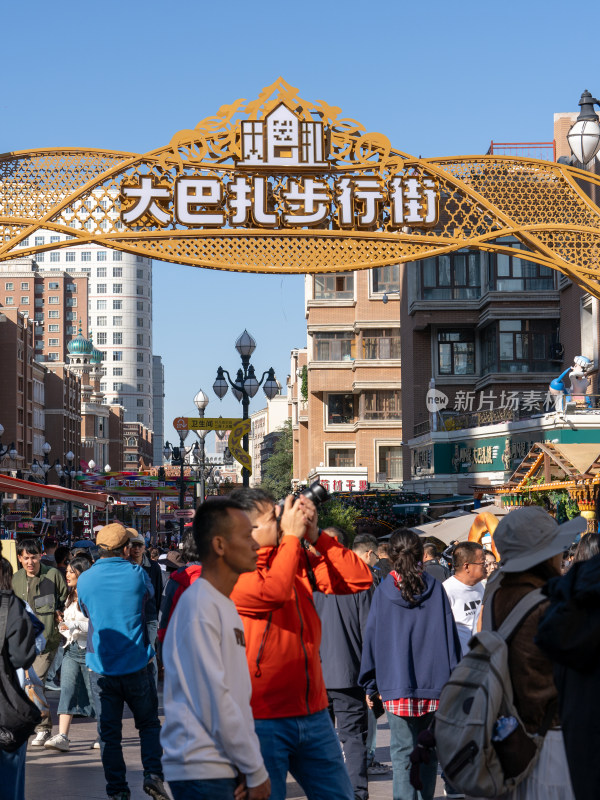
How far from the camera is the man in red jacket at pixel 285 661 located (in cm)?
524

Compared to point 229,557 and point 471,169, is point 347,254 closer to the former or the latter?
point 471,169

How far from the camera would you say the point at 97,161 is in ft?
49.9

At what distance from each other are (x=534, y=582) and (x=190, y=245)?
10972 mm

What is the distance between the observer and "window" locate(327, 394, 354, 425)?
207 feet

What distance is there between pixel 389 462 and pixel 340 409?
457 centimetres

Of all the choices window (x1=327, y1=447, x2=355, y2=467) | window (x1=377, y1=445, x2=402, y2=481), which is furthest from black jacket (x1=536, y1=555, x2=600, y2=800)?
window (x1=327, y1=447, x2=355, y2=467)

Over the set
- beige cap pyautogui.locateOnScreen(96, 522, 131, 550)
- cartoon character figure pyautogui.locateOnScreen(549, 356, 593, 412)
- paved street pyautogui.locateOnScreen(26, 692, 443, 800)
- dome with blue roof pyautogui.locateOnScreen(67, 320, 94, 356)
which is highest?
dome with blue roof pyautogui.locateOnScreen(67, 320, 94, 356)

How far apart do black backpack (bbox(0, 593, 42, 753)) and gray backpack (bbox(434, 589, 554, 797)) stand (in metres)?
3.04

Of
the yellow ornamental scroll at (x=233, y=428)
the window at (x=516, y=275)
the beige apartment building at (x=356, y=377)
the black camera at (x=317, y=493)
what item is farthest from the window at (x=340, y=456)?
the black camera at (x=317, y=493)

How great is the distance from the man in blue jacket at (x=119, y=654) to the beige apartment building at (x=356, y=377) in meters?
49.2

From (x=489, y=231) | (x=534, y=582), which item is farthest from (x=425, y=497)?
(x=534, y=582)

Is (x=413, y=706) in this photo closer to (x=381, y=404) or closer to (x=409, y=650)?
(x=409, y=650)

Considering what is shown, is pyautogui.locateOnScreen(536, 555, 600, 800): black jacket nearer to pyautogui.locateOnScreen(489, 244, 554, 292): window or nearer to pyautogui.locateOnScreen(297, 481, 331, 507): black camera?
pyautogui.locateOnScreen(297, 481, 331, 507): black camera

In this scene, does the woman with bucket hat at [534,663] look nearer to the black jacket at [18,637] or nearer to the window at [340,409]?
the black jacket at [18,637]
